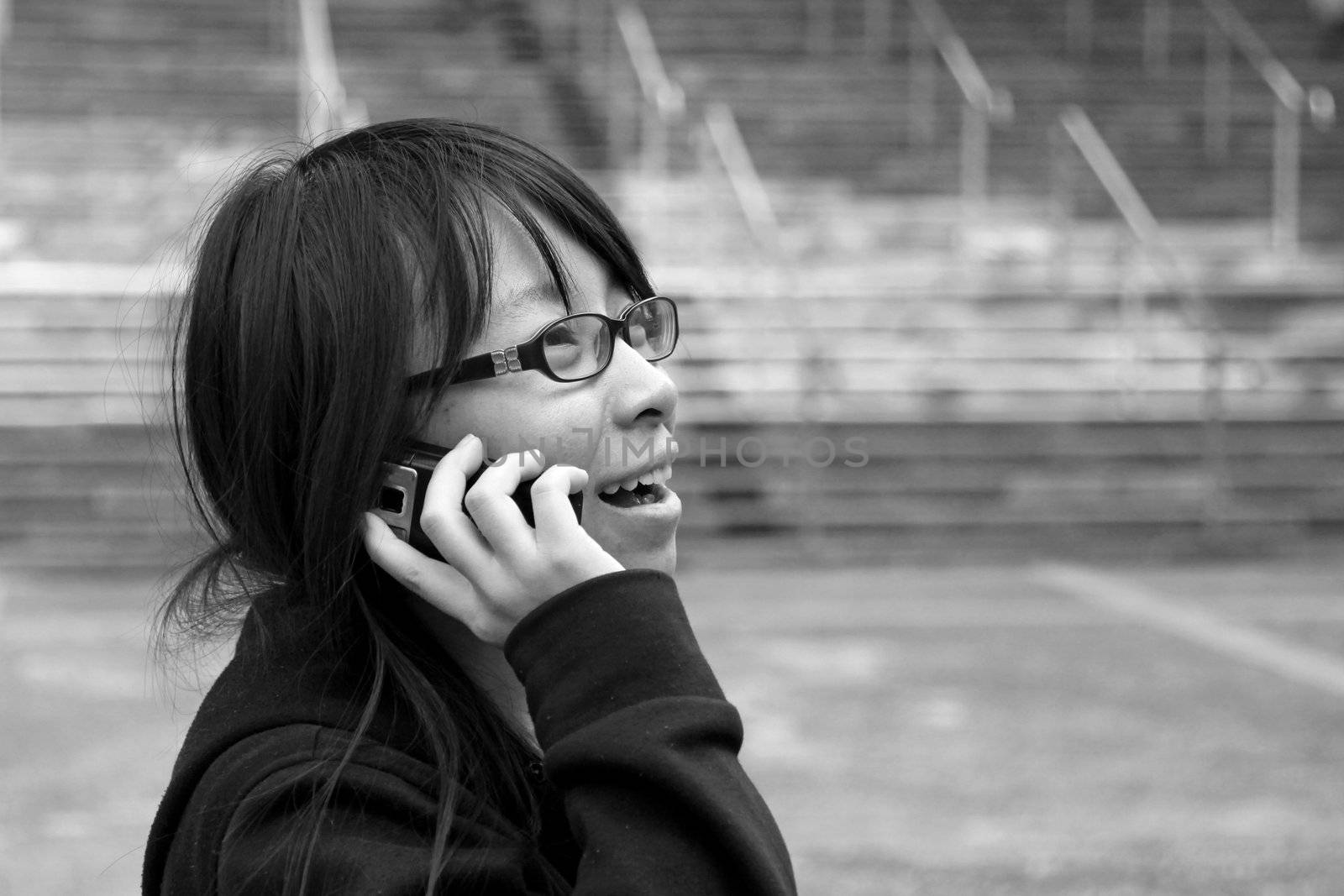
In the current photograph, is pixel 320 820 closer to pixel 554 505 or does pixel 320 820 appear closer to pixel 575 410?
pixel 554 505

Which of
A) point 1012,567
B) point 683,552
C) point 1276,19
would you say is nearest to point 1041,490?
point 1012,567

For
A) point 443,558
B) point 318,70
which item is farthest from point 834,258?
point 443,558

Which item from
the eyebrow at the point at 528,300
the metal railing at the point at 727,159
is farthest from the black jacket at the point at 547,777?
the metal railing at the point at 727,159

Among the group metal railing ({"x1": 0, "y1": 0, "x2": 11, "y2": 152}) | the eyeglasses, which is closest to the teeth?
the eyeglasses

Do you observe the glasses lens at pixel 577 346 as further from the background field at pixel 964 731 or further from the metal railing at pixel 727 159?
the metal railing at pixel 727 159

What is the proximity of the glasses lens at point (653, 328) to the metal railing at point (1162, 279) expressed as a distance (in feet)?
27.1

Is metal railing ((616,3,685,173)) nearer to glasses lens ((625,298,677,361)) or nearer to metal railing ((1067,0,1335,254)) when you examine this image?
metal railing ((1067,0,1335,254))

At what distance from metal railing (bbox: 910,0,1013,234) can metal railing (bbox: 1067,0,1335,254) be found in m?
1.49

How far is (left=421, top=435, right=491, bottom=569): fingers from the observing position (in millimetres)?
1298

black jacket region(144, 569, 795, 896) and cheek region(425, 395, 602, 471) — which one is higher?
cheek region(425, 395, 602, 471)

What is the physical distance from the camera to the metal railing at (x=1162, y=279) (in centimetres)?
937

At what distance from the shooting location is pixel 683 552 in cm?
862

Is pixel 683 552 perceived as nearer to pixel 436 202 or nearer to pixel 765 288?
pixel 765 288

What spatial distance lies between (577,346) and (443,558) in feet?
0.76
